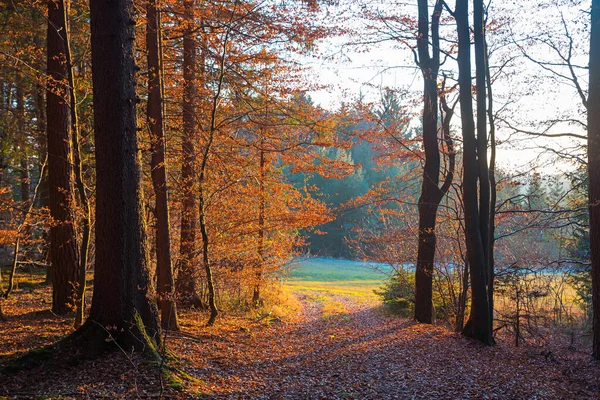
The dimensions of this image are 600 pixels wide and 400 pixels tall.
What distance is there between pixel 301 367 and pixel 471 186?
5165mm

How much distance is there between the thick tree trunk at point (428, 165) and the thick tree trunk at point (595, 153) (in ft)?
12.3

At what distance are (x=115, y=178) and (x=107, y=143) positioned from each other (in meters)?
0.45

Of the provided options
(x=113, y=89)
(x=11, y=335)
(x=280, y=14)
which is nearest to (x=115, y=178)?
(x=113, y=89)

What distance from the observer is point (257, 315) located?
1352 cm

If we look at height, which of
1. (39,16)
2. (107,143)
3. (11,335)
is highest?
(39,16)

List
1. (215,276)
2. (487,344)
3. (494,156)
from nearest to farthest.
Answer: (487,344)
(494,156)
(215,276)

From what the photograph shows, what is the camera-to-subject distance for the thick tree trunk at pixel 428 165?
38.4ft

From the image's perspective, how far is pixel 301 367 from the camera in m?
7.80

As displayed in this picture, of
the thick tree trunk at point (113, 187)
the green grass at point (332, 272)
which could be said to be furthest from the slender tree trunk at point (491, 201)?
the green grass at point (332, 272)

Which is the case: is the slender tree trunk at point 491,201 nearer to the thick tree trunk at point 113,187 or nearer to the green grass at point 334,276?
the thick tree trunk at point 113,187

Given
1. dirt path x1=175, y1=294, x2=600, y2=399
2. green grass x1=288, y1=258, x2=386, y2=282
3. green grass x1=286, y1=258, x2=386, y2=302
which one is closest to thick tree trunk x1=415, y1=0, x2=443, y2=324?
dirt path x1=175, y1=294, x2=600, y2=399

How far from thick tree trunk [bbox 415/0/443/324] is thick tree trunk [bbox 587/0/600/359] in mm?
3738

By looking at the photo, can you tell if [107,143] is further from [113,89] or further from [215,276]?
[215,276]

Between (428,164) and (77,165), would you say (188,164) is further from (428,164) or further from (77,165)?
(428,164)
